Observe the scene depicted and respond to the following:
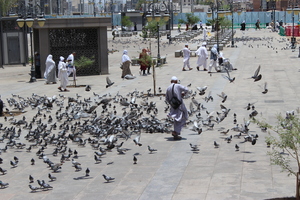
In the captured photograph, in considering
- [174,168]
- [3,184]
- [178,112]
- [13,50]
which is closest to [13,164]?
[3,184]

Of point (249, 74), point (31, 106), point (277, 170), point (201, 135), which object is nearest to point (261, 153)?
point (277, 170)

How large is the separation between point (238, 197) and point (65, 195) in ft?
9.08

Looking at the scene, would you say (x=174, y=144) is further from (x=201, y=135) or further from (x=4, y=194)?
(x=4, y=194)

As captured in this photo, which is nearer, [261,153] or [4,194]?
[4,194]

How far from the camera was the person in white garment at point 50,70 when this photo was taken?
23.8m

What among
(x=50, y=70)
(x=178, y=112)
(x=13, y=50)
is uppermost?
(x=13, y=50)

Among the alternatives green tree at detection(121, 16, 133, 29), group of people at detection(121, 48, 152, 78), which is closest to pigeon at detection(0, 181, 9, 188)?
group of people at detection(121, 48, 152, 78)

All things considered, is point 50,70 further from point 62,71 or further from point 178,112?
point 178,112

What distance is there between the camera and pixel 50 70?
2389 cm

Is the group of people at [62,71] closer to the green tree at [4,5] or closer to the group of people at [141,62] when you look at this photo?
the group of people at [141,62]

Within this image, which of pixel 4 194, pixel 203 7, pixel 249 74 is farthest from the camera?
pixel 203 7

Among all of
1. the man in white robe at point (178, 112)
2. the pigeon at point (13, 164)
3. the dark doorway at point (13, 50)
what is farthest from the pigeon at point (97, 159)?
the dark doorway at point (13, 50)

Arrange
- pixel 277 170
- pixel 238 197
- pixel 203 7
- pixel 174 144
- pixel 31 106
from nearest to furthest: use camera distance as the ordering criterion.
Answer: pixel 238 197, pixel 277 170, pixel 174 144, pixel 31 106, pixel 203 7

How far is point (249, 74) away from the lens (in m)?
25.3
